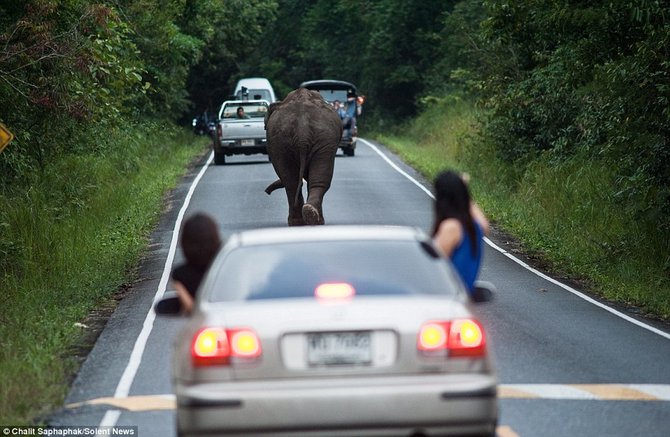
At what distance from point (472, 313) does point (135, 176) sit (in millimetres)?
26583

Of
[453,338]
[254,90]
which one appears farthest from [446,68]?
[453,338]

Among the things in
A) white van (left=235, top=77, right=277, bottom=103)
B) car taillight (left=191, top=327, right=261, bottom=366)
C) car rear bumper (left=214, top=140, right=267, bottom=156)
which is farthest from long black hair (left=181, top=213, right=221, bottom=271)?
white van (left=235, top=77, right=277, bottom=103)

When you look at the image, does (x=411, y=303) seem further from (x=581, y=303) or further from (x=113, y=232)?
(x=113, y=232)

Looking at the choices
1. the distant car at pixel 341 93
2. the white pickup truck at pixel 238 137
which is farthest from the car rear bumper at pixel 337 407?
the distant car at pixel 341 93

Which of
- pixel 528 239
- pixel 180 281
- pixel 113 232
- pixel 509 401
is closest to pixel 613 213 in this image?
pixel 528 239

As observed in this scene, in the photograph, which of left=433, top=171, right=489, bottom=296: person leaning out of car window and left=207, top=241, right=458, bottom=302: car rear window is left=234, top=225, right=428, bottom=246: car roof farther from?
left=433, top=171, right=489, bottom=296: person leaning out of car window

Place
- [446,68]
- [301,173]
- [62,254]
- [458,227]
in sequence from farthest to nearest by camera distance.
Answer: [446,68], [62,254], [301,173], [458,227]

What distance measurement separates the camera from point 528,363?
11.7 metres

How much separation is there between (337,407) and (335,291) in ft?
2.18

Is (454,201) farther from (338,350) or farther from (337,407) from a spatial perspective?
(337,407)

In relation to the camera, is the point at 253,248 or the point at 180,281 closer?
the point at 253,248

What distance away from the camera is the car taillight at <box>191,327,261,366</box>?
7.07m

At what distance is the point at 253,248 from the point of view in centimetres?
779

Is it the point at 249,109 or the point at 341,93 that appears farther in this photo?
the point at 341,93
